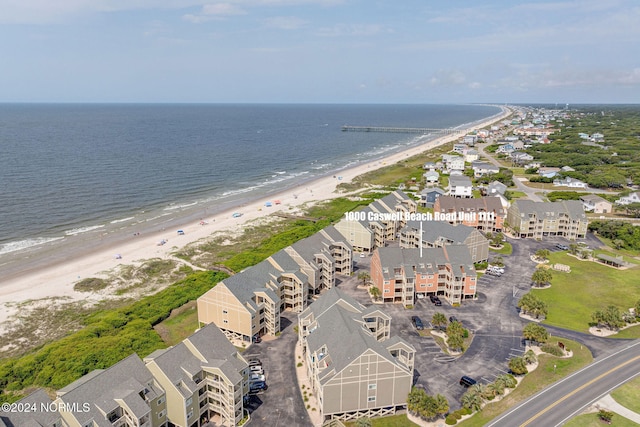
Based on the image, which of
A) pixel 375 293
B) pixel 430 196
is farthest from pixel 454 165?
pixel 375 293

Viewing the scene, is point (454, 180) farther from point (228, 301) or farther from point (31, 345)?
point (31, 345)

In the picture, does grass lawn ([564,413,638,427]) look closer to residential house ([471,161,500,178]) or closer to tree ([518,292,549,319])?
tree ([518,292,549,319])

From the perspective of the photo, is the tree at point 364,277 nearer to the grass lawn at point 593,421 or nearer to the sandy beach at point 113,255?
the grass lawn at point 593,421

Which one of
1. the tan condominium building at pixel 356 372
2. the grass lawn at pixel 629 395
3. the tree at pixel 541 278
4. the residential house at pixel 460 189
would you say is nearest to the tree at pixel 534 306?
the tree at pixel 541 278

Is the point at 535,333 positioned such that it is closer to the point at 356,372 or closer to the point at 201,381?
the point at 356,372

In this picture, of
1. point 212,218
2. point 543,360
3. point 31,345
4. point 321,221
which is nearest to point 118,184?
point 212,218

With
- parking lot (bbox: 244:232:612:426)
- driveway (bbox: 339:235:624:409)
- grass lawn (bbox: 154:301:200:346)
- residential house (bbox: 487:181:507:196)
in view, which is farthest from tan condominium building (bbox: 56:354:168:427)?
residential house (bbox: 487:181:507:196)
